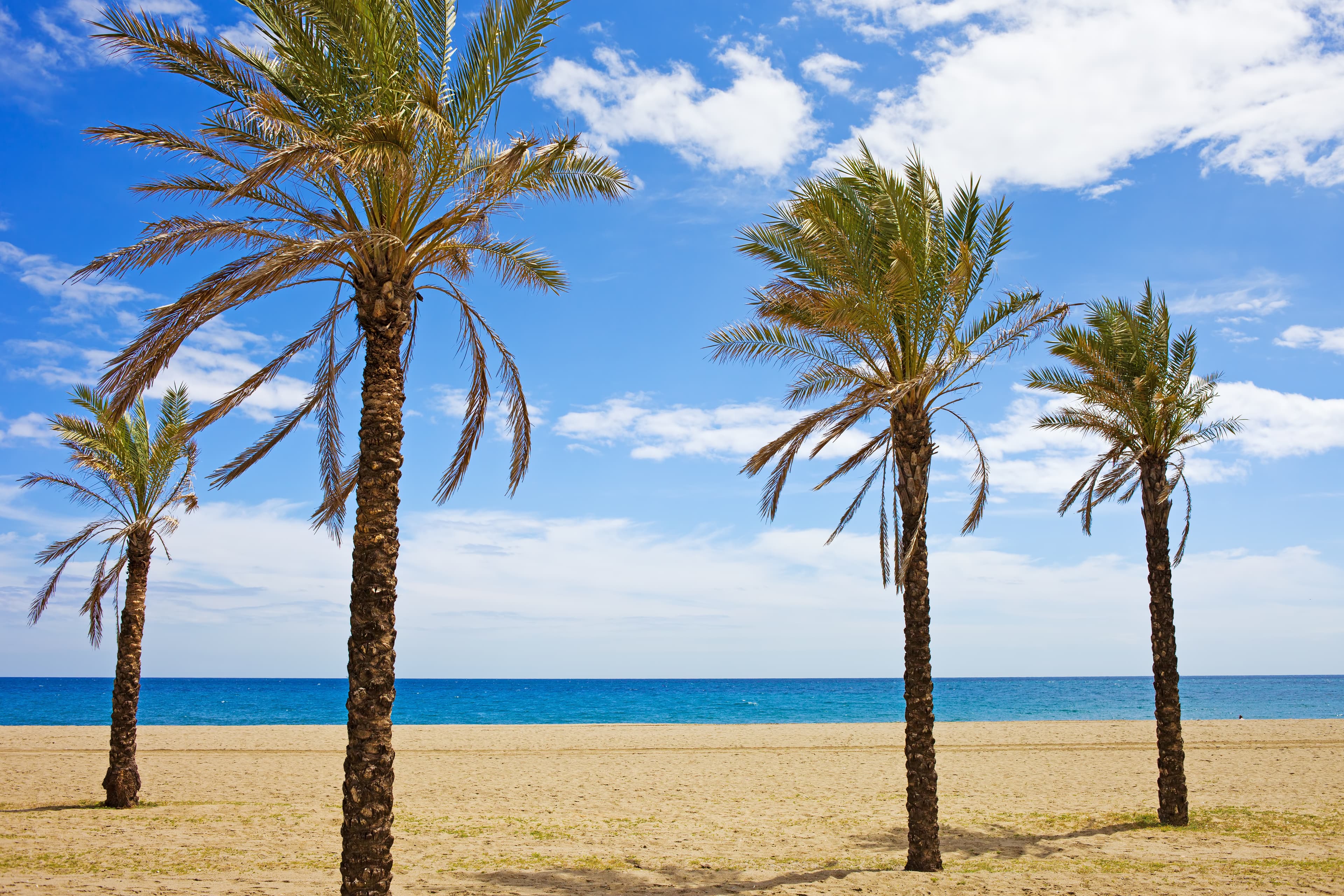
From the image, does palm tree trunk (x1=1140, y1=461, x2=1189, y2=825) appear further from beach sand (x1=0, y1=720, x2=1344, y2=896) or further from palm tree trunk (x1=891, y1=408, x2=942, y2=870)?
palm tree trunk (x1=891, y1=408, x2=942, y2=870)

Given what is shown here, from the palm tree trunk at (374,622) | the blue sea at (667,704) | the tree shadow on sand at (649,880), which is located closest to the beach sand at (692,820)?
the tree shadow on sand at (649,880)

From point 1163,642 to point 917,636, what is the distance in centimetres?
612

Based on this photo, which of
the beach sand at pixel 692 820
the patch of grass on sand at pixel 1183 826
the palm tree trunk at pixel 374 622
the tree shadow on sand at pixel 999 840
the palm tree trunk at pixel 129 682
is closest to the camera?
the palm tree trunk at pixel 374 622

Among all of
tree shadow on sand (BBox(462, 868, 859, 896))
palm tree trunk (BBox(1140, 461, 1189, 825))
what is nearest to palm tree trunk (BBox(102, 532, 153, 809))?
tree shadow on sand (BBox(462, 868, 859, 896))

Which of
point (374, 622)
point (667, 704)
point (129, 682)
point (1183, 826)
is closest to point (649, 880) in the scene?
point (374, 622)

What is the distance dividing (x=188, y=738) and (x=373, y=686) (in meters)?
27.7

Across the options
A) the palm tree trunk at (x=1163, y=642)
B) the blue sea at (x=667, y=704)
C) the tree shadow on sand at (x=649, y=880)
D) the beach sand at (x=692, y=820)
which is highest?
the palm tree trunk at (x=1163, y=642)

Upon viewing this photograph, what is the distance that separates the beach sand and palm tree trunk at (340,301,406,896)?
9.21 feet

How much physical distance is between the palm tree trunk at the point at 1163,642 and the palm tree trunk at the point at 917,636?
4710mm

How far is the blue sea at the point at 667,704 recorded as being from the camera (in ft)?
196

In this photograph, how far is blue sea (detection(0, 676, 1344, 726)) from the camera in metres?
59.8

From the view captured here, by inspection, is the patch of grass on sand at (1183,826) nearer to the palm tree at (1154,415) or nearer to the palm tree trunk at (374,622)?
the palm tree at (1154,415)

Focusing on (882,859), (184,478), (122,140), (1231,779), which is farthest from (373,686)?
(1231,779)

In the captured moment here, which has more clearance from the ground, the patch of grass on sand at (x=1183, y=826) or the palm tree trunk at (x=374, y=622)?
the palm tree trunk at (x=374, y=622)
